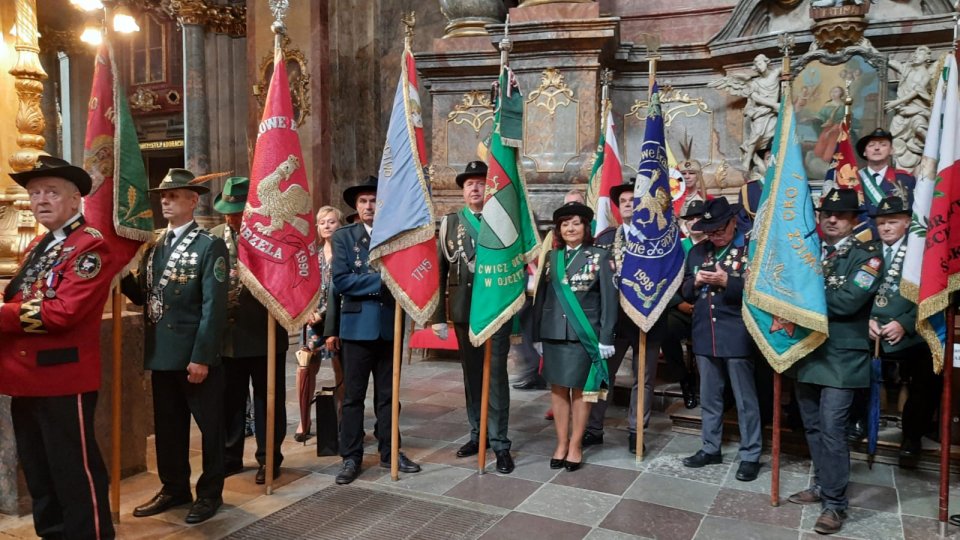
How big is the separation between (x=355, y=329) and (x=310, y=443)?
142 cm

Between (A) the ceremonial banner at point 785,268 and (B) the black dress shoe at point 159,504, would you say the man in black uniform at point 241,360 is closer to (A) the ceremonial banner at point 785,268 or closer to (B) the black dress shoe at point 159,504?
(B) the black dress shoe at point 159,504

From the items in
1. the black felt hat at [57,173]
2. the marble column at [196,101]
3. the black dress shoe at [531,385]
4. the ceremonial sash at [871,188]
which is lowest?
the black dress shoe at [531,385]

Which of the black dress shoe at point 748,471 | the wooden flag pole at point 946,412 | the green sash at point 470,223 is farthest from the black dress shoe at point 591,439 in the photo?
the wooden flag pole at point 946,412

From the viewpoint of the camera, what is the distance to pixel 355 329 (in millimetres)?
4797

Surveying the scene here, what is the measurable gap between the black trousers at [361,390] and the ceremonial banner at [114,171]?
1574 millimetres

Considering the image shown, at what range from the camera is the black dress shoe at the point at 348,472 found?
4668 millimetres

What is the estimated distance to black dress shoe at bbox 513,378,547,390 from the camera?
7.63m

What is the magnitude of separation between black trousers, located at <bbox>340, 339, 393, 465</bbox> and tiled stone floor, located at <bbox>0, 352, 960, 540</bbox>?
0.23 metres

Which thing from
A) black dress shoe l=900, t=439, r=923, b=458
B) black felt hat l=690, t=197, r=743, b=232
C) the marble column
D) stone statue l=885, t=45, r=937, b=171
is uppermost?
the marble column

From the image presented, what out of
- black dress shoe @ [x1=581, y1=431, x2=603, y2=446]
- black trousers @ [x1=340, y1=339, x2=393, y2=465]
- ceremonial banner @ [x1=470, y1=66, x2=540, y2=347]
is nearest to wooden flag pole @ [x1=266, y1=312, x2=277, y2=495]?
black trousers @ [x1=340, y1=339, x2=393, y2=465]

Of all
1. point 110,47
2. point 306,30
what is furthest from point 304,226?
point 306,30

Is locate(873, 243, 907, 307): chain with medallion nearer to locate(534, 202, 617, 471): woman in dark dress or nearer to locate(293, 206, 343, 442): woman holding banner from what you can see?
locate(534, 202, 617, 471): woman in dark dress

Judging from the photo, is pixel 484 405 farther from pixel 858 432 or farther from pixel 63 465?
pixel 858 432

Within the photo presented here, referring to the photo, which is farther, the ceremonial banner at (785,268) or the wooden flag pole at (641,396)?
the wooden flag pole at (641,396)
